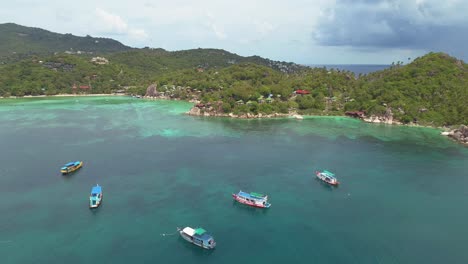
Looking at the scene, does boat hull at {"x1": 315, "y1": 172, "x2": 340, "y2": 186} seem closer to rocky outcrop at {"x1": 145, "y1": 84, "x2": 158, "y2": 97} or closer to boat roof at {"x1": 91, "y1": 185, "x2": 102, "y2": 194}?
boat roof at {"x1": 91, "y1": 185, "x2": 102, "y2": 194}

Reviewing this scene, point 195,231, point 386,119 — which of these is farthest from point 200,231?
point 386,119

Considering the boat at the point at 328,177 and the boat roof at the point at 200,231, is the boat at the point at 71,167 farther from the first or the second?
the boat at the point at 328,177

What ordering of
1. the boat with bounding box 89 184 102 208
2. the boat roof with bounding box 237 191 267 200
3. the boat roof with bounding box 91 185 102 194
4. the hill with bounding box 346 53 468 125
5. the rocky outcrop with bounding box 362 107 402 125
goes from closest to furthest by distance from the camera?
the boat with bounding box 89 184 102 208
the boat roof with bounding box 237 191 267 200
the boat roof with bounding box 91 185 102 194
the hill with bounding box 346 53 468 125
the rocky outcrop with bounding box 362 107 402 125

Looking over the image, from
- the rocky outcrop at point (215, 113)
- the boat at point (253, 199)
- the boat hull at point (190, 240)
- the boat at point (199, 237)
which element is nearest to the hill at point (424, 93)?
the rocky outcrop at point (215, 113)

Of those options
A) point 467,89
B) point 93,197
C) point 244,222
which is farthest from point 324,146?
point 467,89

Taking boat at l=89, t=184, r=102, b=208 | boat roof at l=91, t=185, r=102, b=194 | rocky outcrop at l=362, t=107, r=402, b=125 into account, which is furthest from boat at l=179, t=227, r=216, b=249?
rocky outcrop at l=362, t=107, r=402, b=125

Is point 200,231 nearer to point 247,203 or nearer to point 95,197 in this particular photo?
point 247,203
